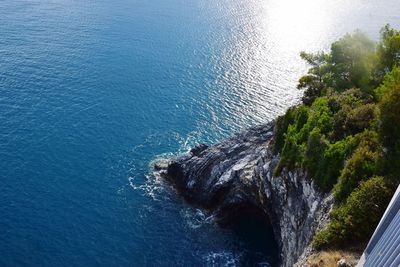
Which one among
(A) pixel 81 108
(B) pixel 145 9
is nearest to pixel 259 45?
(B) pixel 145 9

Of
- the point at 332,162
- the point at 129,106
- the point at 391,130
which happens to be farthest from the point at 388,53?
the point at 129,106

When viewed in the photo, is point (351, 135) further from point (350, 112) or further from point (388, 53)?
point (388, 53)

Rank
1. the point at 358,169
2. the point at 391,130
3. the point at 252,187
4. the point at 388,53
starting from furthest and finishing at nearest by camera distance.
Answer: the point at 252,187 → the point at 388,53 → the point at 358,169 → the point at 391,130

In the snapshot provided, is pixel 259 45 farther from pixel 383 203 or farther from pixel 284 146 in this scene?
pixel 383 203

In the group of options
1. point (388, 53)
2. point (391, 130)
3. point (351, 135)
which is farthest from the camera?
point (388, 53)

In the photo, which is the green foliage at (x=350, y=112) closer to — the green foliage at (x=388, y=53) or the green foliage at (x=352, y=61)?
the green foliage at (x=388, y=53)

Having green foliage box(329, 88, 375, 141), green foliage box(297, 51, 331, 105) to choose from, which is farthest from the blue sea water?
green foliage box(329, 88, 375, 141)
